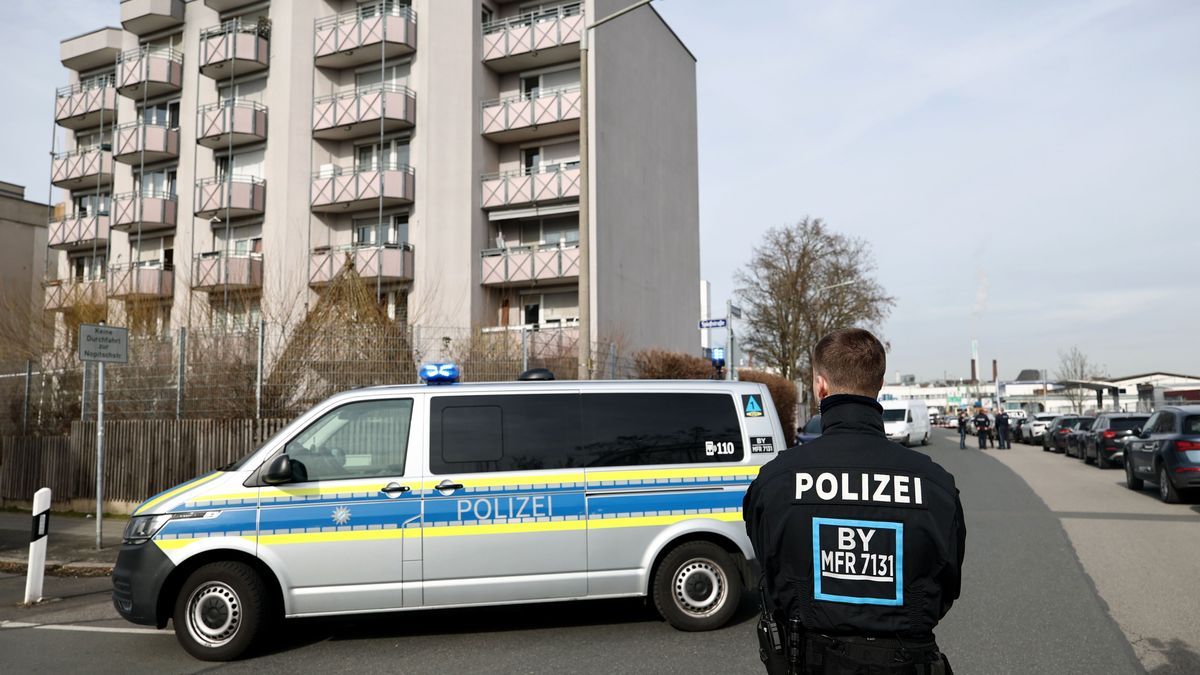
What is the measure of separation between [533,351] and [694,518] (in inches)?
423

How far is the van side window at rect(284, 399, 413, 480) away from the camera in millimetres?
6270

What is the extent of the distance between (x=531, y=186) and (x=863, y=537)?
86.1ft

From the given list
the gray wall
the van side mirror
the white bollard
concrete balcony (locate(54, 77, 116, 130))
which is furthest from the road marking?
concrete balcony (locate(54, 77, 116, 130))

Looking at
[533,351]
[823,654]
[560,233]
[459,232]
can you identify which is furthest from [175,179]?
[823,654]

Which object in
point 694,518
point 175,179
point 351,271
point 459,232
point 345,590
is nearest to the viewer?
point 345,590

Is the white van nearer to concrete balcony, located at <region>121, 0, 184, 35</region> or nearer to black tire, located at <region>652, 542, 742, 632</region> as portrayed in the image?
black tire, located at <region>652, 542, 742, 632</region>

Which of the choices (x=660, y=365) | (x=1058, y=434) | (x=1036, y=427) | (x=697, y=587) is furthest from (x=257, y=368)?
(x=1036, y=427)

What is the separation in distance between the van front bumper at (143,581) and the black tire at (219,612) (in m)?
0.16

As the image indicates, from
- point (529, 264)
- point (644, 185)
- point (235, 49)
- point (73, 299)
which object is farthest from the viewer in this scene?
point (644, 185)

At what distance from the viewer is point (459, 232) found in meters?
28.4

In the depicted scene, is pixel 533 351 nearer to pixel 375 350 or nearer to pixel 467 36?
pixel 375 350

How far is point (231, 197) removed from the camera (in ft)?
99.0

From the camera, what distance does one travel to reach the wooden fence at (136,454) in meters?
13.6

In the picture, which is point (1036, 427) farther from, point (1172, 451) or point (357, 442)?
point (357, 442)
